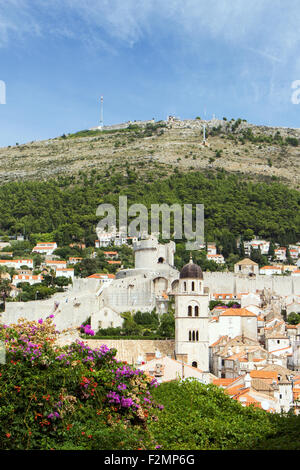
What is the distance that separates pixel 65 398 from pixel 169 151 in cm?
12142

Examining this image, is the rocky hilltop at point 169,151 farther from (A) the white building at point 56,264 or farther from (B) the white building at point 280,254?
(A) the white building at point 56,264

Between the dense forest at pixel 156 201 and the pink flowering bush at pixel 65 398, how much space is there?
66.6 m

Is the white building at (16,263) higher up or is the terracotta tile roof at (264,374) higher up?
the white building at (16,263)

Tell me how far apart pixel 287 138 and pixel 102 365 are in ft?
461

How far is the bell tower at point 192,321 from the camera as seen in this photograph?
31609 millimetres

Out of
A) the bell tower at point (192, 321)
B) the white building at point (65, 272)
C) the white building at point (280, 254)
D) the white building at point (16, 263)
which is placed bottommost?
the bell tower at point (192, 321)

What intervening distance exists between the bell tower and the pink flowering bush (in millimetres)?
18039

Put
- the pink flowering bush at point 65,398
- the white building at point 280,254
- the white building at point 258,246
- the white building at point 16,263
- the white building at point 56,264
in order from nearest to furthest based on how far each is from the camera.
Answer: the pink flowering bush at point 65,398 → the white building at point 56,264 → the white building at point 16,263 → the white building at point 280,254 → the white building at point 258,246

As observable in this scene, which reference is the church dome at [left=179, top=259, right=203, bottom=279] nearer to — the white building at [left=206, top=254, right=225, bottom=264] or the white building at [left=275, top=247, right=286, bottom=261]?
the white building at [left=206, top=254, right=225, bottom=264]

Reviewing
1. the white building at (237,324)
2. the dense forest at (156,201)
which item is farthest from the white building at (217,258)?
the white building at (237,324)

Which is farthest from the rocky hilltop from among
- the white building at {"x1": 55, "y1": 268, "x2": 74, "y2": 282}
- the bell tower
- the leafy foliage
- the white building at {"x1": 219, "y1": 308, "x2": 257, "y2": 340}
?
the leafy foliage

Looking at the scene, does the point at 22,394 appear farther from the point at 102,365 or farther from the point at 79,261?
the point at 79,261

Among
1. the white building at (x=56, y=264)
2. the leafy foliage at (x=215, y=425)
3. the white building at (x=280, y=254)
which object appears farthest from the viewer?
the white building at (x=280, y=254)

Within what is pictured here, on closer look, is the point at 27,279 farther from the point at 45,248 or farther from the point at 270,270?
the point at 270,270
